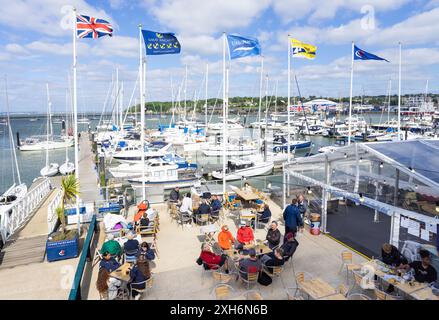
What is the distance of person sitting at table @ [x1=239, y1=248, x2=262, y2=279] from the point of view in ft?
23.4

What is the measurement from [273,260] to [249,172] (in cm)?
1924

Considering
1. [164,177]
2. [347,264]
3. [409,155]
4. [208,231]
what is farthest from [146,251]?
[164,177]

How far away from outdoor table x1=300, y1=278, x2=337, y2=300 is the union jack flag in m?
10.9

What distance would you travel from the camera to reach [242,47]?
13844 millimetres

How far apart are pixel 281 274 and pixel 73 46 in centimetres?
1006

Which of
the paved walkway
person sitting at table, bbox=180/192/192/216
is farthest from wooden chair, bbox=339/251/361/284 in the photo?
person sitting at table, bbox=180/192/192/216

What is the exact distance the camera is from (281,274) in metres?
8.15

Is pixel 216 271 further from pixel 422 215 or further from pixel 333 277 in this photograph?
pixel 422 215

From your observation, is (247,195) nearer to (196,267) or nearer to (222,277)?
(196,267)

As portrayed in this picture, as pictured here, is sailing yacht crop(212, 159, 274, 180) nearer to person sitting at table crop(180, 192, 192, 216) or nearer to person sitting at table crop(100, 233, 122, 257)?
person sitting at table crop(180, 192, 192, 216)
